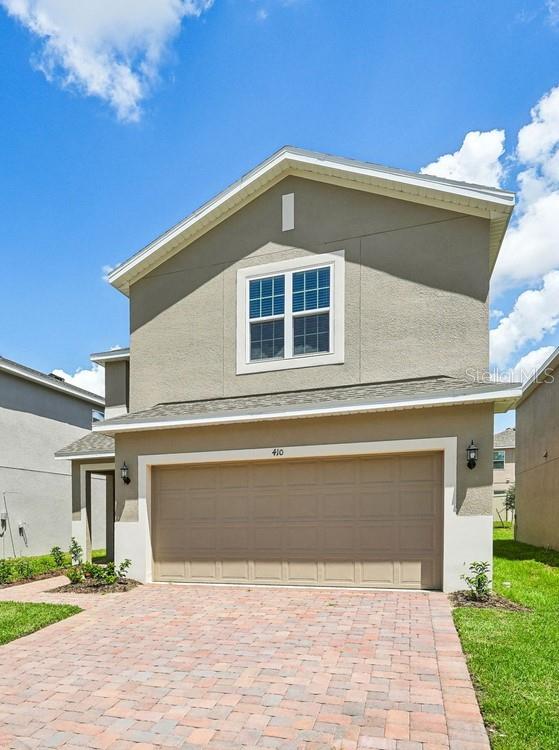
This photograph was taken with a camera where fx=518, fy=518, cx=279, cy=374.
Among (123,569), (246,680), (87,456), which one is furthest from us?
(87,456)

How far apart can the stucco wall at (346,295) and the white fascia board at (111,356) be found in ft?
5.61

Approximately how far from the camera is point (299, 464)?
1057 centimetres

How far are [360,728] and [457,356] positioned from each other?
23.9 feet

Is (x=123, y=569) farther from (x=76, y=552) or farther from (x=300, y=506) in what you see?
(x=300, y=506)

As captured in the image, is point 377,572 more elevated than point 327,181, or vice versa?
point 327,181

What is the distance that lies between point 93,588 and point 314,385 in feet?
20.1

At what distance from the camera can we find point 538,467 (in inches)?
693

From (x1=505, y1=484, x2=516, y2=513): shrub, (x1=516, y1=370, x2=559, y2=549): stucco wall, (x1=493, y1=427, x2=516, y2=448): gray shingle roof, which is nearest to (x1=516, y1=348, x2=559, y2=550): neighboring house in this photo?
(x1=516, y1=370, x2=559, y2=549): stucco wall

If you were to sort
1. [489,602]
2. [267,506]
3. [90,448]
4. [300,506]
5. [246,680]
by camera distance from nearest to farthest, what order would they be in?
[246,680] < [489,602] < [300,506] < [267,506] < [90,448]

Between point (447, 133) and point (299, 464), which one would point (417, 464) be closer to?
point (299, 464)

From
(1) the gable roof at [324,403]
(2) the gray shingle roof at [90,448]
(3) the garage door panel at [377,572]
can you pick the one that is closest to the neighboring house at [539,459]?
(1) the gable roof at [324,403]

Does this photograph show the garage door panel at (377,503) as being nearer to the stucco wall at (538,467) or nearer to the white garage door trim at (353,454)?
the white garage door trim at (353,454)

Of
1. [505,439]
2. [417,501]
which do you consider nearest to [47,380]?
[417,501]

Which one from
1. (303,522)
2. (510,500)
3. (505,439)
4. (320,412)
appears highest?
(320,412)
